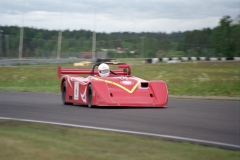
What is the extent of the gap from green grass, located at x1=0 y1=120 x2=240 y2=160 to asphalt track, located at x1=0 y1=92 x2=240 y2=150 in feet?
1.90

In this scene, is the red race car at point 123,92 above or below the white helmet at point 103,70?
below

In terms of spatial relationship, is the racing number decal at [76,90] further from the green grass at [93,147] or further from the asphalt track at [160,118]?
the green grass at [93,147]

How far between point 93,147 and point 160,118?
12.6 feet

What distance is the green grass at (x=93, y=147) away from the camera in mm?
7285

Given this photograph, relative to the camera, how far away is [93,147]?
7941 mm

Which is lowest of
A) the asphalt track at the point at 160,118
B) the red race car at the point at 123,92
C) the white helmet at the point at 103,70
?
the asphalt track at the point at 160,118

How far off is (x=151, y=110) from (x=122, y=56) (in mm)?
62277

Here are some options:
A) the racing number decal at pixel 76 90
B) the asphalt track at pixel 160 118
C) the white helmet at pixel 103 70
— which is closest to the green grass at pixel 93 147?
the asphalt track at pixel 160 118

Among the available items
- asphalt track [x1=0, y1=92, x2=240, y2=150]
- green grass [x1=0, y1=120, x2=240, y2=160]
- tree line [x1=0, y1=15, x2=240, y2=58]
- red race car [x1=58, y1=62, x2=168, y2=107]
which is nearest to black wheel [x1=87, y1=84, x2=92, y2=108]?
red race car [x1=58, y1=62, x2=168, y2=107]

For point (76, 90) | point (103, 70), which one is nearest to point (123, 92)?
point (103, 70)

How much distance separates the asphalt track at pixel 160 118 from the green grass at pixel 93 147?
58cm

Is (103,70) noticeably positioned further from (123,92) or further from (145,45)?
(145,45)

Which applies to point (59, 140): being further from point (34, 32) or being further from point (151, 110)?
point (34, 32)

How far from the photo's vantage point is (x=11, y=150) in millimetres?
7695
